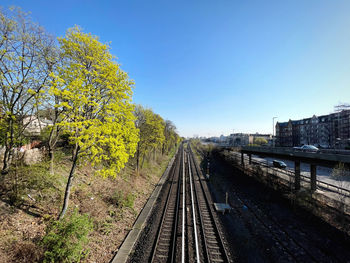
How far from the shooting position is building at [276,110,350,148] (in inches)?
2394

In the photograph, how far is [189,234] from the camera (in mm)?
10727

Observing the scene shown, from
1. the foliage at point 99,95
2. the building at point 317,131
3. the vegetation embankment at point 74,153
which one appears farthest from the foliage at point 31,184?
the building at point 317,131

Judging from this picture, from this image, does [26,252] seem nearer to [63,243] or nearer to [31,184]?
[63,243]

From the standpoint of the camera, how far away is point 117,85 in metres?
9.42

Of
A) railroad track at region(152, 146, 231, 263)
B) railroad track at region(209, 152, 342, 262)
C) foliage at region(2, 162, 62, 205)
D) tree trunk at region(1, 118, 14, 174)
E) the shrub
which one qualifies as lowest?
railroad track at region(209, 152, 342, 262)

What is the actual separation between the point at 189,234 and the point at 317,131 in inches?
3756

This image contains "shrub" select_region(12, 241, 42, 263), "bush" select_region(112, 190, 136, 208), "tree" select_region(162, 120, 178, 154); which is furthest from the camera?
"tree" select_region(162, 120, 178, 154)

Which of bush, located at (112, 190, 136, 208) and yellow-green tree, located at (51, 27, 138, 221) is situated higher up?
yellow-green tree, located at (51, 27, 138, 221)

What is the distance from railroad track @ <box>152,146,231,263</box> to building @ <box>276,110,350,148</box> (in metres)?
61.9

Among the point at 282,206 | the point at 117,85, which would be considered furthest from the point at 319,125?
the point at 117,85

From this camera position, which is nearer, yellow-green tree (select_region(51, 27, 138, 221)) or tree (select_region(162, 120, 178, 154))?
yellow-green tree (select_region(51, 27, 138, 221))

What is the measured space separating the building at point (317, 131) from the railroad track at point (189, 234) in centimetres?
6195

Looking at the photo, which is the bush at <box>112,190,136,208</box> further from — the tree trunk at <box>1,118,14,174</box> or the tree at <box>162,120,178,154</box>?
the tree at <box>162,120,178,154</box>

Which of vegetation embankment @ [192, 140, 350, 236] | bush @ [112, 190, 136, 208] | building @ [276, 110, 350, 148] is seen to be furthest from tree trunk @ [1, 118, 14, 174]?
building @ [276, 110, 350, 148]
